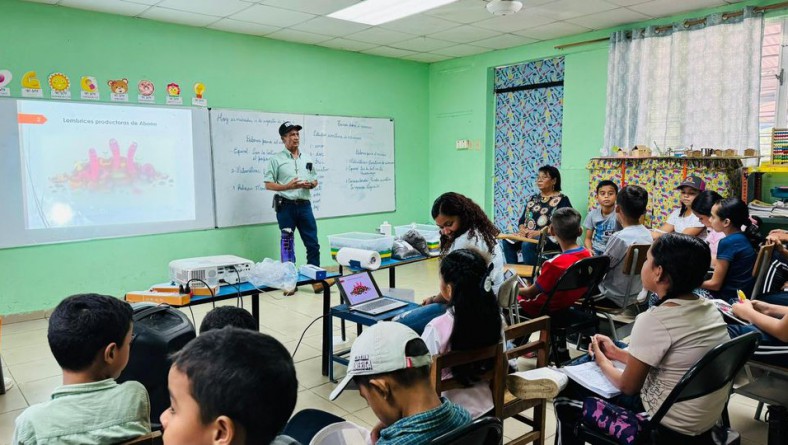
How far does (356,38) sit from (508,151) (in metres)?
2.37

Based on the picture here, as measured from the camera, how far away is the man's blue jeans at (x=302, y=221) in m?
5.29

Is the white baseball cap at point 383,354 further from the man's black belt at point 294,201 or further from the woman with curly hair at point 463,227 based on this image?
the man's black belt at point 294,201

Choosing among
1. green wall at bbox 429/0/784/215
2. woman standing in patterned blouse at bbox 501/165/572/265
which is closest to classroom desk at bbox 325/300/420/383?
woman standing in patterned blouse at bbox 501/165/572/265

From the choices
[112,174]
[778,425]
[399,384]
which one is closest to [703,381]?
[778,425]

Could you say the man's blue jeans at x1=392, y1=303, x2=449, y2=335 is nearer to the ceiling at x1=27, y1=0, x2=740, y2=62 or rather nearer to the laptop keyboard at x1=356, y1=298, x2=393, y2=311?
the laptop keyboard at x1=356, y1=298, x2=393, y2=311

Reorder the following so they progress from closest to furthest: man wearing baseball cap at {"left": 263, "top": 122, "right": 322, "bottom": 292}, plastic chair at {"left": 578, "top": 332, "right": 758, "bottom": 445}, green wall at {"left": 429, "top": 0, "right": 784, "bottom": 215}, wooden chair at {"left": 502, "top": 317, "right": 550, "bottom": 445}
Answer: plastic chair at {"left": 578, "top": 332, "right": 758, "bottom": 445}, wooden chair at {"left": 502, "top": 317, "right": 550, "bottom": 445}, man wearing baseball cap at {"left": 263, "top": 122, "right": 322, "bottom": 292}, green wall at {"left": 429, "top": 0, "right": 784, "bottom": 215}

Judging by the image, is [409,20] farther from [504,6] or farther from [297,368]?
[297,368]

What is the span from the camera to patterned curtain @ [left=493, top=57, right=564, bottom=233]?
618 cm

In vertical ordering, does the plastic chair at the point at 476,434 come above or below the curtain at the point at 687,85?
below

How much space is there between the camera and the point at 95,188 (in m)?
4.71

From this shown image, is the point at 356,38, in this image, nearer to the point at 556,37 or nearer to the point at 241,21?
the point at 241,21

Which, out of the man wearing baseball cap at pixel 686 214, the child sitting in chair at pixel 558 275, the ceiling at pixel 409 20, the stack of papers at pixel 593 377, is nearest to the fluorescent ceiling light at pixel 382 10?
the ceiling at pixel 409 20

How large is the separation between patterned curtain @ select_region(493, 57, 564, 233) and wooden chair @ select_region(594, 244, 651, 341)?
3083 mm

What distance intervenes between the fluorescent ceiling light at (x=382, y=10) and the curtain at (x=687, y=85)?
79.5 inches
